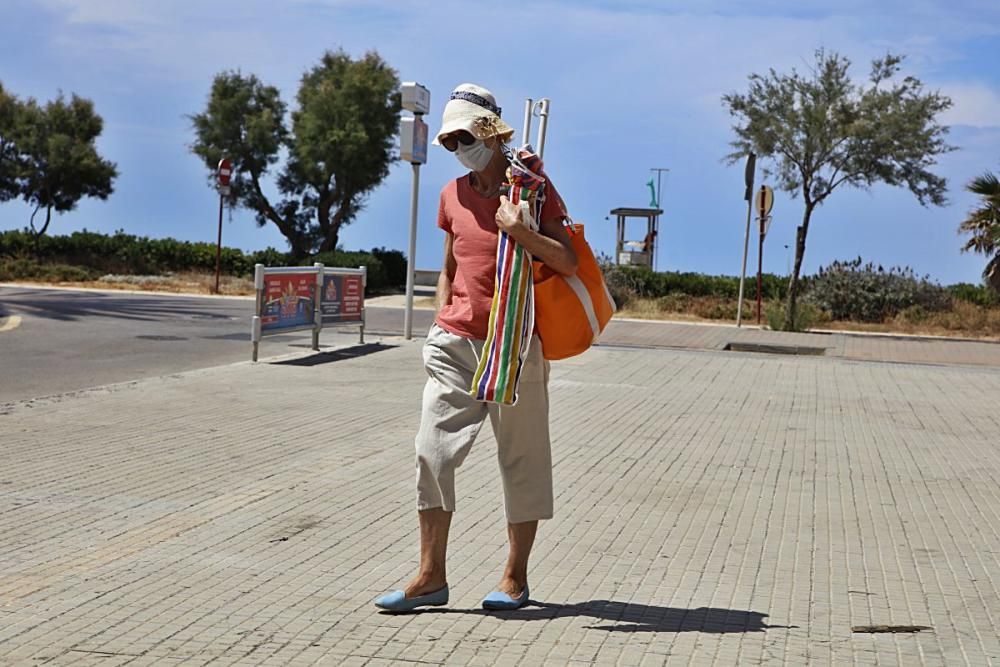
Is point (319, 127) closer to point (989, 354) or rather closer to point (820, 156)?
point (820, 156)

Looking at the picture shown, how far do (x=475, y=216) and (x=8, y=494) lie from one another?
345 centimetres

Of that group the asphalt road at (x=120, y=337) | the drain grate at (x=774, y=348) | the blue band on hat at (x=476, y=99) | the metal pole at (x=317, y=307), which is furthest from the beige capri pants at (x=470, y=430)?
the drain grate at (x=774, y=348)

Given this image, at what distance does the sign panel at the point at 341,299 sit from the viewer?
1700 cm

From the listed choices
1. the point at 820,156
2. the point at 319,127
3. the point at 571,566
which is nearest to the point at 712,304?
the point at 820,156

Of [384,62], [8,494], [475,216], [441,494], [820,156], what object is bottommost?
[8,494]

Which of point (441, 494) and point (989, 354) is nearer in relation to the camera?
point (441, 494)

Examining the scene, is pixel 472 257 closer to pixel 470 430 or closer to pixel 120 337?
pixel 470 430

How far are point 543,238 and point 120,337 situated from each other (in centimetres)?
1404

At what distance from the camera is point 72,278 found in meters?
35.4

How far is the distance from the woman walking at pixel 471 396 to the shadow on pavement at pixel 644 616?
0.08 meters

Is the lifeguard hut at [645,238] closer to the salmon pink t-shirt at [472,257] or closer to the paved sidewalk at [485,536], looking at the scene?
the paved sidewalk at [485,536]

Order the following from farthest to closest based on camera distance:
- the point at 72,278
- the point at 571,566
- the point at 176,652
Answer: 1. the point at 72,278
2. the point at 571,566
3. the point at 176,652

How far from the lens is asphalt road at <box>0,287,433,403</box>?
Result: 13469 mm

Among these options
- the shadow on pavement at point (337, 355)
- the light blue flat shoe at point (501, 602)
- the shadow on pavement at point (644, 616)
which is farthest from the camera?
the shadow on pavement at point (337, 355)
